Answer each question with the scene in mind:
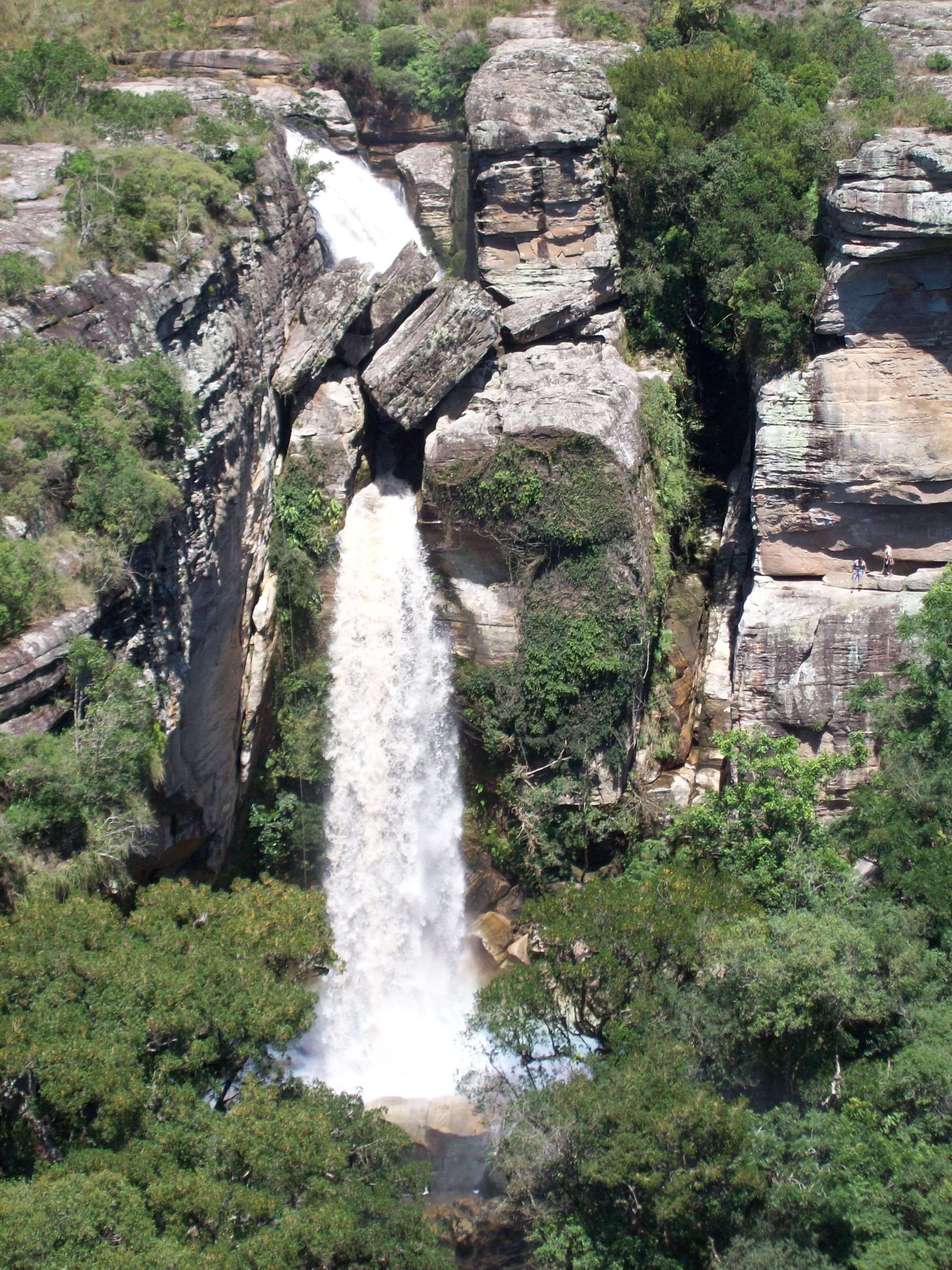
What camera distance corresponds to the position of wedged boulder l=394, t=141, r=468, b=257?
1104 inches

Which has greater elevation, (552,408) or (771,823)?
(552,408)

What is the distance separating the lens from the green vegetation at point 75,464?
15164 mm

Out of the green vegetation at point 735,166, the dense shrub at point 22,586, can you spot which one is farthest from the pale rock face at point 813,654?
the dense shrub at point 22,586

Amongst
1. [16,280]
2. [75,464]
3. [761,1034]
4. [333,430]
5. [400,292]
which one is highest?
[16,280]

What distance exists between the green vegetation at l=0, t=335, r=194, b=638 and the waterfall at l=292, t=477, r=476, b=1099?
613 cm

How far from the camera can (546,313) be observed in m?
23.7

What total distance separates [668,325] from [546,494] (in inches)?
259

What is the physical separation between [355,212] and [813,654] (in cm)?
1600

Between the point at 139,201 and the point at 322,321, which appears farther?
the point at 322,321

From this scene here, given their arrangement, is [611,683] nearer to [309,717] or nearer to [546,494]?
[546,494]

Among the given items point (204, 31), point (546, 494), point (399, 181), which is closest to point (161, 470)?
point (546, 494)

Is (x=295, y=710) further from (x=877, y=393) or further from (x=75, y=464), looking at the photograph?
(x=877, y=393)

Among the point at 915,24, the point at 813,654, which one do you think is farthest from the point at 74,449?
the point at 915,24

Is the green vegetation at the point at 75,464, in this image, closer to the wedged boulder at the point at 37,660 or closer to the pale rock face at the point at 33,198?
the wedged boulder at the point at 37,660
